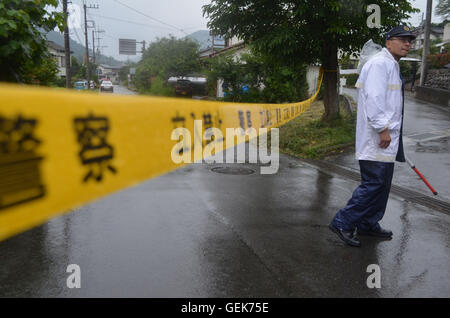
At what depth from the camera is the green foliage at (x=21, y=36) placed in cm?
386

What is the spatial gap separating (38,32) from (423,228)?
5.22 metres

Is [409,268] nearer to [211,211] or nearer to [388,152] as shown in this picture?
[388,152]

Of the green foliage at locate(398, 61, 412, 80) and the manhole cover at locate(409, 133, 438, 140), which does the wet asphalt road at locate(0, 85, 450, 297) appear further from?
the green foliage at locate(398, 61, 412, 80)

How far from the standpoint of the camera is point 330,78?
11.5m

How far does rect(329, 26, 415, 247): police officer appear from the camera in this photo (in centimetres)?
367

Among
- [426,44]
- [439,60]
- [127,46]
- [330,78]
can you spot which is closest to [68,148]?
[330,78]

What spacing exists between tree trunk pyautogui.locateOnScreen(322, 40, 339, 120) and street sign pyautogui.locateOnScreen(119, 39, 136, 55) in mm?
47824

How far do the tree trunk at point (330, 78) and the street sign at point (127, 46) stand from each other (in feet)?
157

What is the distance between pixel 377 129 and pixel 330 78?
8.34m

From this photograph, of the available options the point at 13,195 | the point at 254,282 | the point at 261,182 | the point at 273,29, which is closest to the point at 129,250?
the point at 254,282

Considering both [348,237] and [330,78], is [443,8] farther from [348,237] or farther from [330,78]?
[348,237]

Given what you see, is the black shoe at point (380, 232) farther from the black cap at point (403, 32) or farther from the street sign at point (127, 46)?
the street sign at point (127, 46)

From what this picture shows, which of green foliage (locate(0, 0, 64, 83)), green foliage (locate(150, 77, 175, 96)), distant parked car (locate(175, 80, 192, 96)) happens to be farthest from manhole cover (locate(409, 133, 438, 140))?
green foliage (locate(150, 77, 175, 96))

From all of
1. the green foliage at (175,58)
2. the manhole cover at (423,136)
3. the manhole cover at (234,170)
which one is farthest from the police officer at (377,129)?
the green foliage at (175,58)
